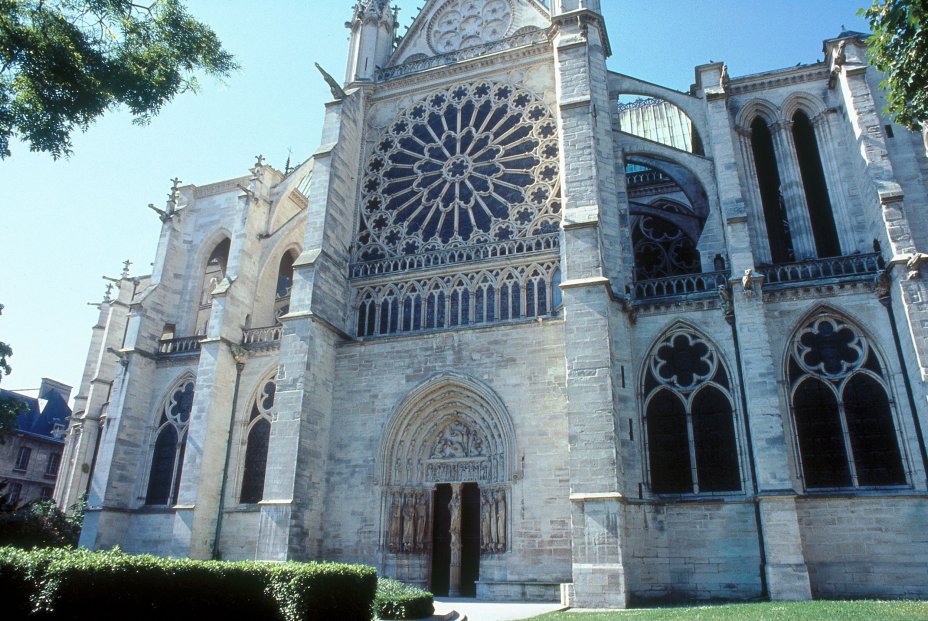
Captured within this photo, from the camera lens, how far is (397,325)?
18.5m

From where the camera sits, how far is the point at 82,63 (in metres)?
9.71

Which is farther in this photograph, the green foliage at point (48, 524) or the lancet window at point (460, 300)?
the green foliage at point (48, 524)

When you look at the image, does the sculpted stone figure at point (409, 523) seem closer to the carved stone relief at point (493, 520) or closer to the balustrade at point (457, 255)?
the carved stone relief at point (493, 520)

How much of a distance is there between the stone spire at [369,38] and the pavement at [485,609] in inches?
658

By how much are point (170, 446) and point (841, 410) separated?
722 inches

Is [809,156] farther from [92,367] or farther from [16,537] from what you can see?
[92,367]

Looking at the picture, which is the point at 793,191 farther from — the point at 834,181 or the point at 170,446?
the point at 170,446

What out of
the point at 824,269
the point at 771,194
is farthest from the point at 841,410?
the point at 771,194

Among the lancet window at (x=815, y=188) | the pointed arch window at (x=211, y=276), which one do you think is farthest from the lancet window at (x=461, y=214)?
the pointed arch window at (x=211, y=276)

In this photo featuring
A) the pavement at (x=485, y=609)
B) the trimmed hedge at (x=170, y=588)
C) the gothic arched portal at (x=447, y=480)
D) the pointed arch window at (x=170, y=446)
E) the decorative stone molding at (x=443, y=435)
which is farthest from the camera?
the pointed arch window at (x=170, y=446)

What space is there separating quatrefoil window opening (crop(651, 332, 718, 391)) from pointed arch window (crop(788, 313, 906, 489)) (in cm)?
181

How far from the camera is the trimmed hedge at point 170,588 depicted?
26.3ft

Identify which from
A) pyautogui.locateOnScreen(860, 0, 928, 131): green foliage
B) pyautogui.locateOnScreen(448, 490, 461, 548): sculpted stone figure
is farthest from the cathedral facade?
pyautogui.locateOnScreen(860, 0, 928, 131): green foliage

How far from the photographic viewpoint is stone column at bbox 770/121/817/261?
1727 cm
